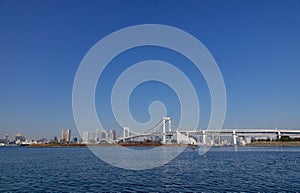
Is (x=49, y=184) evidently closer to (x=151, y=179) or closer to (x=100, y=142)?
(x=151, y=179)

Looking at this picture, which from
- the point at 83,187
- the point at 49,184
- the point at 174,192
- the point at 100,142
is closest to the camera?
the point at 174,192

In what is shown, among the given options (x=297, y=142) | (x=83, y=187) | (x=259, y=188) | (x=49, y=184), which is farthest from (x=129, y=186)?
(x=297, y=142)

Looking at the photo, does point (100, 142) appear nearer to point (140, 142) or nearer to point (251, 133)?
point (140, 142)

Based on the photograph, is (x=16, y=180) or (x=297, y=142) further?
(x=297, y=142)

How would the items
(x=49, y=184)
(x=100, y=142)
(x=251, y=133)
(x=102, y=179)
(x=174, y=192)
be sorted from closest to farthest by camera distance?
(x=174, y=192) → (x=49, y=184) → (x=102, y=179) → (x=251, y=133) → (x=100, y=142)

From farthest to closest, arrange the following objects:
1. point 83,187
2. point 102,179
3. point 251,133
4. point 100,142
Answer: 1. point 100,142
2. point 251,133
3. point 102,179
4. point 83,187

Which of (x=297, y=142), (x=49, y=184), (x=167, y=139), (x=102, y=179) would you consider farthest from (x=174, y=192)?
(x=297, y=142)

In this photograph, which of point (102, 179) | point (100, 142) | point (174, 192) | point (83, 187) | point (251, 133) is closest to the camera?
point (174, 192)

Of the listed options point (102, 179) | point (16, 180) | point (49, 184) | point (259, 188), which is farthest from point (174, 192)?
point (16, 180)

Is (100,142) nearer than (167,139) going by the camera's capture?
No
